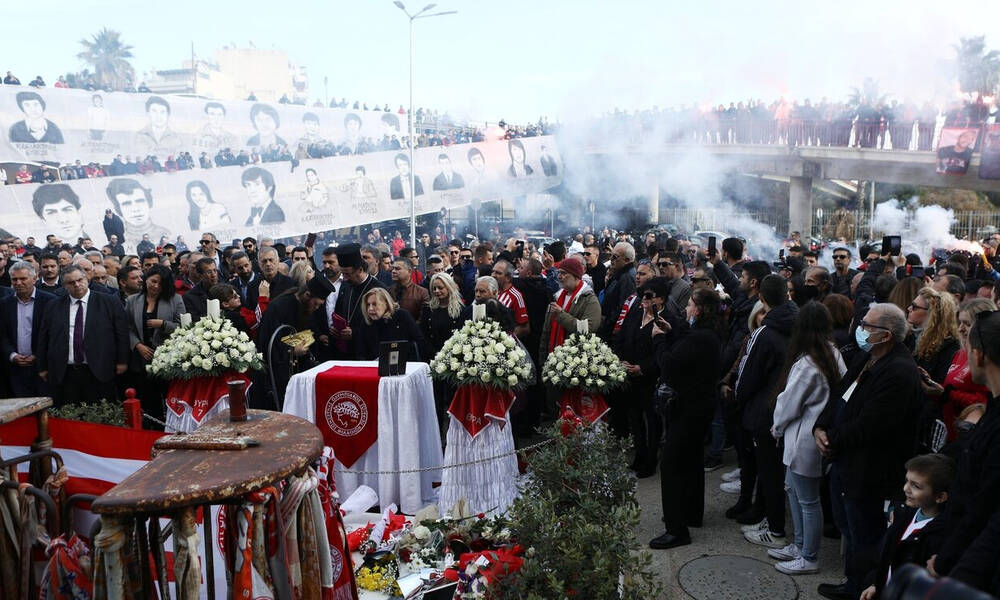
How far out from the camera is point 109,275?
11031 mm

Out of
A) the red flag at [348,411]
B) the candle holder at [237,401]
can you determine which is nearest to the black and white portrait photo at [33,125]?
the red flag at [348,411]

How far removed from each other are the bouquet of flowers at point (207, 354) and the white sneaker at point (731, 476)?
456 centimetres

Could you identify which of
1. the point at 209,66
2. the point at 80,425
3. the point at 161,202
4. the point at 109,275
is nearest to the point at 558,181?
the point at 161,202

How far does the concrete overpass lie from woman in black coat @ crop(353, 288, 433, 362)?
20.5 meters

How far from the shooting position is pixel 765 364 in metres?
5.64

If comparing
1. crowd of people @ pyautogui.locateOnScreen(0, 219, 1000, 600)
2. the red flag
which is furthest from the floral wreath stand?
the red flag

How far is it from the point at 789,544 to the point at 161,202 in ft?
65.6

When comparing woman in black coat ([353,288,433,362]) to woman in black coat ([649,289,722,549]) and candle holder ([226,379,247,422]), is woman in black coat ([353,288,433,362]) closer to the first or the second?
woman in black coat ([649,289,722,549])

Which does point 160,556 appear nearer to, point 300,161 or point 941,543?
point 941,543

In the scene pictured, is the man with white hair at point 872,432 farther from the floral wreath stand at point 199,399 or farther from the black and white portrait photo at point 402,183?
the black and white portrait photo at point 402,183

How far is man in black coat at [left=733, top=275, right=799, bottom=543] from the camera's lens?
5609mm

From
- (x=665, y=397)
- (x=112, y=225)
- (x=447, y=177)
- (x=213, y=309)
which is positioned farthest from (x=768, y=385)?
(x=447, y=177)

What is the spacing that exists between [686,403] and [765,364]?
654 mm

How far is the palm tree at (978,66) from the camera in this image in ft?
116
